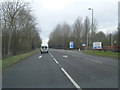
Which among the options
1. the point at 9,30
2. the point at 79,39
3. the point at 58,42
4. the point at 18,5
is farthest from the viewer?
the point at 58,42

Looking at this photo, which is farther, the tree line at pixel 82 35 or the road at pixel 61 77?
the tree line at pixel 82 35

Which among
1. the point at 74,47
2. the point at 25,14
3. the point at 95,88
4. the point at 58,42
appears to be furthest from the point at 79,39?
the point at 95,88

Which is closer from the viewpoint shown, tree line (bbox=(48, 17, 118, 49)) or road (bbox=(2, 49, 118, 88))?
road (bbox=(2, 49, 118, 88))

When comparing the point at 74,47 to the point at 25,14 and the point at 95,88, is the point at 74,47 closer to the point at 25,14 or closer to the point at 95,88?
the point at 25,14

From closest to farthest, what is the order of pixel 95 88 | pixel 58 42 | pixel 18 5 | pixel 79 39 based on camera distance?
pixel 95 88 < pixel 18 5 < pixel 79 39 < pixel 58 42

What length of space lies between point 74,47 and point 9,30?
6181 cm

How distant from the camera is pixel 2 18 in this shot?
101 feet

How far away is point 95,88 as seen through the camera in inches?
297

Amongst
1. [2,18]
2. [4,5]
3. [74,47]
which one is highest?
[4,5]

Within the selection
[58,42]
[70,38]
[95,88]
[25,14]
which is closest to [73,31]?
[70,38]

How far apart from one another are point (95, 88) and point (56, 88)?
5.03ft

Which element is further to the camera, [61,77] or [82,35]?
[82,35]

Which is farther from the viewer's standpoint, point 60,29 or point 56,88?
point 60,29

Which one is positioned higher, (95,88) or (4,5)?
(4,5)
